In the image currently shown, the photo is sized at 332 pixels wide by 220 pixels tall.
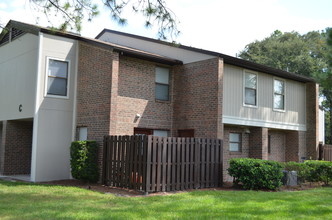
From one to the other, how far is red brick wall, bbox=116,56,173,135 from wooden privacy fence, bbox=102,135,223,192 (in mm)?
1681

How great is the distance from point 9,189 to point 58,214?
Result: 4.96m

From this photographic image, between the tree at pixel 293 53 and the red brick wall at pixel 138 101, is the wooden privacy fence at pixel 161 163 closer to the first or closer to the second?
the red brick wall at pixel 138 101

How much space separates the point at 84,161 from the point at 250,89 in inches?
331

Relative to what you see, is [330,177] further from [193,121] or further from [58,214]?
[58,214]

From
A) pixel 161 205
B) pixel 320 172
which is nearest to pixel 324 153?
pixel 320 172

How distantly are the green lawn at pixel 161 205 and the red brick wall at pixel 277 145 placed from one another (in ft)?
25.6

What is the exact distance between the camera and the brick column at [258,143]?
17.5 meters

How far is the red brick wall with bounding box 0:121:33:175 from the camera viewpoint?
17.4 m

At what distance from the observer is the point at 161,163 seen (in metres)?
12.1

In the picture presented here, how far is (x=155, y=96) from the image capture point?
16547 millimetres

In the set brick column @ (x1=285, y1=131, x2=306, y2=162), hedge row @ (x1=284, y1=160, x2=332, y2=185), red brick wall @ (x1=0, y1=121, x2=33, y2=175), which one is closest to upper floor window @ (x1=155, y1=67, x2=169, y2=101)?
hedge row @ (x1=284, y1=160, x2=332, y2=185)

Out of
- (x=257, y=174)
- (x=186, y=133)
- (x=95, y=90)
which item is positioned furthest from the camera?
(x=186, y=133)

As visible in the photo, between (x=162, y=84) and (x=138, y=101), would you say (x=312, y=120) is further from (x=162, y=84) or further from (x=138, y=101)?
(x=138, y=101)

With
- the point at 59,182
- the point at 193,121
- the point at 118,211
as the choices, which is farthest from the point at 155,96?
the point at 118,211
